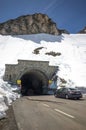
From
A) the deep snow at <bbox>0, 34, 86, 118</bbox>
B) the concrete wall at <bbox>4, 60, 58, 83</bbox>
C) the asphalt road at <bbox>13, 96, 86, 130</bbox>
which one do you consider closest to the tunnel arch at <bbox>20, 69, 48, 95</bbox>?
the concrete wall at <bbox>4, 60, 58, 83</bbox>

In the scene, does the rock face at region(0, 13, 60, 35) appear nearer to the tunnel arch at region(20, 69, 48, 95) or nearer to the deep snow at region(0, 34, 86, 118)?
the deep snow at region(0, 34, 86, 118)

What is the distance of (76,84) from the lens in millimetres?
39312

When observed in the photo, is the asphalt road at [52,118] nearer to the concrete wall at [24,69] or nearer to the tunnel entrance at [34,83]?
the concrete wall at [24,69]

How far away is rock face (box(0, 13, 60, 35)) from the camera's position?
83062 mm

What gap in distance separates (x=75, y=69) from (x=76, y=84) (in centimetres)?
667

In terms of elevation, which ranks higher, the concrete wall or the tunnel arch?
the concrete wall

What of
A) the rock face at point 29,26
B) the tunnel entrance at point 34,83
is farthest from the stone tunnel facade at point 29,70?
the rock face at point 29,26

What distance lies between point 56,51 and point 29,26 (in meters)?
34.2

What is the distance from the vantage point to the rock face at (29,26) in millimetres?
83062

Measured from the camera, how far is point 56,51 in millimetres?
52531

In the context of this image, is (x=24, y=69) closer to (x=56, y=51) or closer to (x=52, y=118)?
(x=56, y=51)

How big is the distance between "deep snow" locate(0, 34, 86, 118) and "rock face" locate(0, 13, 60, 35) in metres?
20.0

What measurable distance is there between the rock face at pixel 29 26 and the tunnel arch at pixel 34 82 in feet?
101

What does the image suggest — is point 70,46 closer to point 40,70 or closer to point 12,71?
point 40,70
